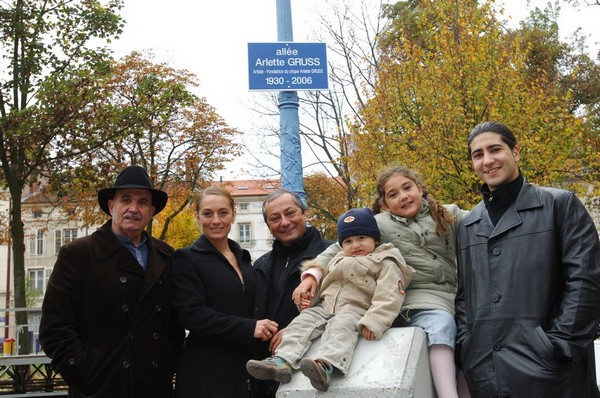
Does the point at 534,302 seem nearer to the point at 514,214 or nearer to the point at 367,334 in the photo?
the point at 514,214

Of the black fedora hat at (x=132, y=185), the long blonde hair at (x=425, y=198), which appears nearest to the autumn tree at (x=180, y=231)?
the black fedora hat at (x=132, y=185)

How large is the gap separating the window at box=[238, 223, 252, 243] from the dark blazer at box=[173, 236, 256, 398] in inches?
2243

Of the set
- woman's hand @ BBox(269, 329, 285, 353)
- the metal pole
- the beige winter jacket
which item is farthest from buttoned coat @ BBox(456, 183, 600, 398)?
the metal pole

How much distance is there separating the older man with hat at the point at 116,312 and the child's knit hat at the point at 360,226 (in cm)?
117

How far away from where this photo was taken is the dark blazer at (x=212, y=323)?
12.1ft

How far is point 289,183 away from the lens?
7.48m

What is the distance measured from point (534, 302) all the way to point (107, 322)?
2308 mm

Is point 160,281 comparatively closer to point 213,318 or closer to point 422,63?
point 213,318

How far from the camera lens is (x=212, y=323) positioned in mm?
3680

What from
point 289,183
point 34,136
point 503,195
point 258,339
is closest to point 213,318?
point 258,339

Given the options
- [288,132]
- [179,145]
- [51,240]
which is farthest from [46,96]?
[51,240]

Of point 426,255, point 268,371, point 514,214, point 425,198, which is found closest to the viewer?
point 268,371

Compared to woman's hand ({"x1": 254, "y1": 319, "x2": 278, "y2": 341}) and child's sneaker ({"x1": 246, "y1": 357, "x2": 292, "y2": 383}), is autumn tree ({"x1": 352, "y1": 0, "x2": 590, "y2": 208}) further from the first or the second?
child's sneaker ({"x1": 246, "y1": 357, "x2": 292, "y2": 383})

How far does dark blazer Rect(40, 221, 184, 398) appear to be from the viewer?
139 inches
